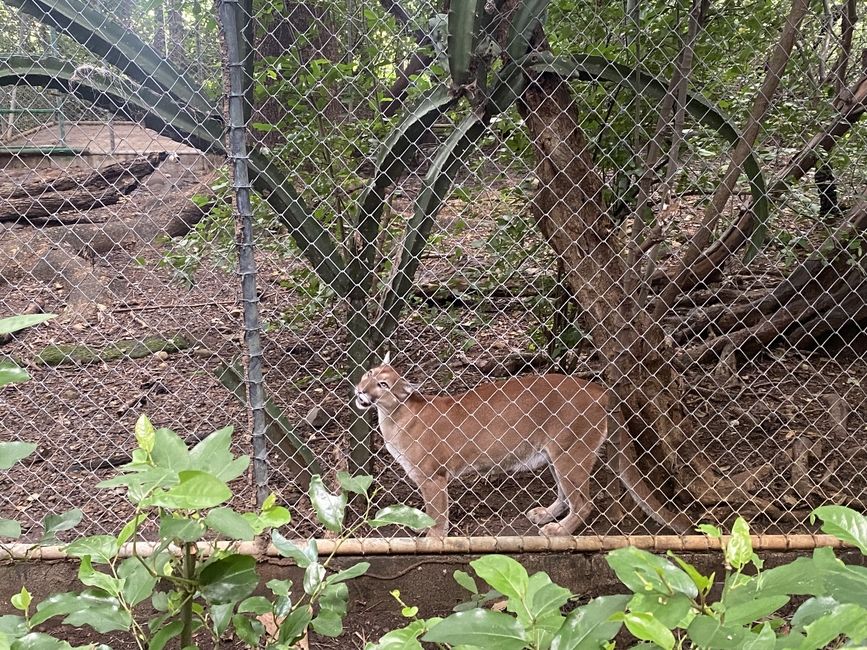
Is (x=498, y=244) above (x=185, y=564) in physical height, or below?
above

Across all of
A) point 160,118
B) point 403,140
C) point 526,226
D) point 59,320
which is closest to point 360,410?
point 526,226

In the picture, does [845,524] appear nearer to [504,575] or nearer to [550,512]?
[504,575]

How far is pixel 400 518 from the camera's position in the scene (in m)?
1.48

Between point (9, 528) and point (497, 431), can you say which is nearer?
point (9, 528)

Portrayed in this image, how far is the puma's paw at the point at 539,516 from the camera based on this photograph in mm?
3688

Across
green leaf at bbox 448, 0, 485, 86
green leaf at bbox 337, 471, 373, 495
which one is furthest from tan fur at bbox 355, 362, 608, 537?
green leaf at bbox 337, 471, 373, 495

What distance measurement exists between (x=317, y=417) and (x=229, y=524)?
2.97 meters

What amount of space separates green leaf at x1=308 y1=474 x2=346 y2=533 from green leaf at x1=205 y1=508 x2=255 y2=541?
0.93 ft

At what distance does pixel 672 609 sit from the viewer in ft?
3.11

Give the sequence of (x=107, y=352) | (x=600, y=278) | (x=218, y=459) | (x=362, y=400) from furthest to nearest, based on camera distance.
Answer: (x=107, y=352) → (x=362, y=400) → (x=600, y=278) → (x=218, y=459)

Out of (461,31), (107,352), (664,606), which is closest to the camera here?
(664,606)

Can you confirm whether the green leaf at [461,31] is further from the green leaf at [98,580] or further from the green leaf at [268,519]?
the green leaf at [98,580]

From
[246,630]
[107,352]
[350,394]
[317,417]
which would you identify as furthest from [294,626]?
[107,352]

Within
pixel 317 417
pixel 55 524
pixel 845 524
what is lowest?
pixel 317 417
